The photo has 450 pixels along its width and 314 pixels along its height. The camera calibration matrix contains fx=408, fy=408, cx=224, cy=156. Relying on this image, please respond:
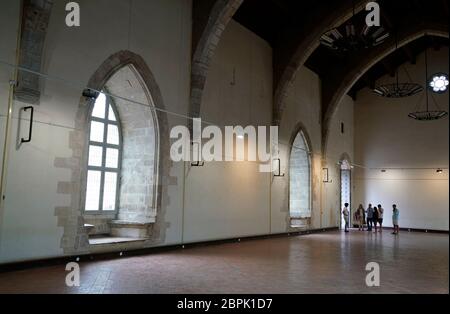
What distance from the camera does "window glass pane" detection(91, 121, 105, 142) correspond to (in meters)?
8.30

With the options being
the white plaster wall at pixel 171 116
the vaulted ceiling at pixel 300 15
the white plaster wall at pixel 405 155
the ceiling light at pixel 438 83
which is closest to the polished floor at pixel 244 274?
the white plaster wall at pixel 171 116

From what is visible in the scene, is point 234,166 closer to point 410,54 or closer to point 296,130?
point 296,130

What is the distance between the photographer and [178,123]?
903cm

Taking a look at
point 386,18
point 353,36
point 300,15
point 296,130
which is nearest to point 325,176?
point 296,130

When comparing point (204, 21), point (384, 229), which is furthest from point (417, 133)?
point (204, 21)

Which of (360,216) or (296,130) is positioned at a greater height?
(296,130)

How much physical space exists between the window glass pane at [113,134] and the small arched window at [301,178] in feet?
25.4

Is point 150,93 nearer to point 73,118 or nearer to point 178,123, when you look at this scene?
point 178,123

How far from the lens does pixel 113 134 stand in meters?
8.68

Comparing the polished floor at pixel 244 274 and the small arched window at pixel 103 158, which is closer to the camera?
the polished floor at pixel 244 274

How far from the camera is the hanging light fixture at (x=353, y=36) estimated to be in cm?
890

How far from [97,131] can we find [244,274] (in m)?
4.32

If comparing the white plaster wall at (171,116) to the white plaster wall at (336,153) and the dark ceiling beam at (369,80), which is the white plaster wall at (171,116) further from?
the dark ceiling beam at (369,80)
